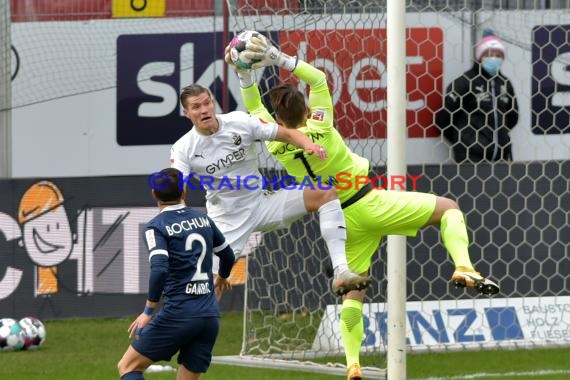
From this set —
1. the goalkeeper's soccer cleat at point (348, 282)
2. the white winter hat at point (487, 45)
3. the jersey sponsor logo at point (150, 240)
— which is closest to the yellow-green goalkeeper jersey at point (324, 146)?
the goalkeeper's soccer cleat at point (348, 282)

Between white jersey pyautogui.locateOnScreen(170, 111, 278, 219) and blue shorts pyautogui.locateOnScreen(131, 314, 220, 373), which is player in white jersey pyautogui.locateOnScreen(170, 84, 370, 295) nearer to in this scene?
white jersey pyautogui.locateOnScreen(170, 111, 278, 219)

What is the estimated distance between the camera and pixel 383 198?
9.48m

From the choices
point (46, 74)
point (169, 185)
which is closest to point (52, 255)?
point (46, 74)

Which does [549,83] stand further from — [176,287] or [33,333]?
[176,287]

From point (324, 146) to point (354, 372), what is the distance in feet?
4.96

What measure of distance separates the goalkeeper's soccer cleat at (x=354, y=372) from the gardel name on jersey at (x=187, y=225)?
68.8 inches

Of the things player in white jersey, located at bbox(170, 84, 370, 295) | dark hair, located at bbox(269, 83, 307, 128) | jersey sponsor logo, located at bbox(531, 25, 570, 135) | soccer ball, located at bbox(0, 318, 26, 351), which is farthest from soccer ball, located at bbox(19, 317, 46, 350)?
jersey sponsor logo, located at bbox(531, 25, 570, 135)

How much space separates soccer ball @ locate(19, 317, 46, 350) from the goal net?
175 cm

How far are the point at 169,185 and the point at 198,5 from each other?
226 inches

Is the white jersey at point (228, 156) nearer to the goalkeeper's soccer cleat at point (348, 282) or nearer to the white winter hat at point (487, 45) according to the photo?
the goalkeeper's soccer cleat at point (348, 282)

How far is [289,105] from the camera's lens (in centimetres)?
960

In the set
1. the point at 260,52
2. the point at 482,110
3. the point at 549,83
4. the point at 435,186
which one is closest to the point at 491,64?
the point at 482,110

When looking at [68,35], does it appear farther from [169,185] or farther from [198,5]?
[169,185]

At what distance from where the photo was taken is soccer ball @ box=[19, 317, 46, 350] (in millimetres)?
11648
